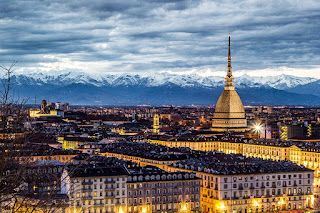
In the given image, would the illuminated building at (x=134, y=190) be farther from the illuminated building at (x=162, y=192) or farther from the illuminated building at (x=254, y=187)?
the illuminated building at (x=254, y=187)

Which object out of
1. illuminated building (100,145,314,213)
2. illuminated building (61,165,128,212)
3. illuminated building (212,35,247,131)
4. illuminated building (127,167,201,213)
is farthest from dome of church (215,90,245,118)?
illuminated building (61,165,128,212)

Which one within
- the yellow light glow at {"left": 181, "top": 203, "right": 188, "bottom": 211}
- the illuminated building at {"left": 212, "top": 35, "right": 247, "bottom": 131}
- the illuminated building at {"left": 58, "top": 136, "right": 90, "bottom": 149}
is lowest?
the yellow light glow at {"left": 181, "top": 203, "right": 188, "bottom": 211}

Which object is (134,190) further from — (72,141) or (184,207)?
(72,141)

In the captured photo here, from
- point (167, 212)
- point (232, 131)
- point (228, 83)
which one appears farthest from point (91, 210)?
point (228, 83)

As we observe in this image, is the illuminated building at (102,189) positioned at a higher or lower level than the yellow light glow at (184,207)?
higher

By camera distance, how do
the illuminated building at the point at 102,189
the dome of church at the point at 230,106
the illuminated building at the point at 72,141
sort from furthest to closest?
the dome of church at the point at 230,106, the illuminated building at the point at 72,141, the illuminated building at the point at 102,189

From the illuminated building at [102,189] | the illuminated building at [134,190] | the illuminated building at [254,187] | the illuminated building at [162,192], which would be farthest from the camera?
the illuminated building at [254,187]

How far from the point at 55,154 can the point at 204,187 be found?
112 feet

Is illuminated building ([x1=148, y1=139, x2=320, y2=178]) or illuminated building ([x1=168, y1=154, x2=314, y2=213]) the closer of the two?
illuminated building ([x1=168, y1=154, x2=314, y2=213])

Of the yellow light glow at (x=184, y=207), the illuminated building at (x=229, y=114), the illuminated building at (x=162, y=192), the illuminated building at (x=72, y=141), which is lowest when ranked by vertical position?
the yellow light glow at (x=184, y=207)

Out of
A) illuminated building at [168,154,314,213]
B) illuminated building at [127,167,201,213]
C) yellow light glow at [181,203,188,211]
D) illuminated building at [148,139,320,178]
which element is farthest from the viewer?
illuminated building at [148,139,320,178]

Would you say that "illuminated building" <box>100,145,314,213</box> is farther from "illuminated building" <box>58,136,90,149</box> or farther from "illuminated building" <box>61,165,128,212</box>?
"illuminated building" <box>58,136,90,149</box>

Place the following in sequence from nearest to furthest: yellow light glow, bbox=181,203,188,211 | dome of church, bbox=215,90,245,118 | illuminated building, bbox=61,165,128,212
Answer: illuminated building, bbox=61,165,128,212 → yellow light glow, bbox=181,203,188,211 → dome of church, bbox=215,90,245,118

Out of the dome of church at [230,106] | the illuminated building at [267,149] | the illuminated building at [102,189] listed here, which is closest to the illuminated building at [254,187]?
the illuminated building at [102,189]
